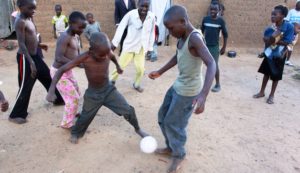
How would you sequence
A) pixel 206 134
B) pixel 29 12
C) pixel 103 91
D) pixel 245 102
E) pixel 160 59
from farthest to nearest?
pixel 160 59
pixel 245 102
pixel 206 134
pixel 29 12
pixel 103 91

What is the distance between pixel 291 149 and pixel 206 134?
0.98 meters

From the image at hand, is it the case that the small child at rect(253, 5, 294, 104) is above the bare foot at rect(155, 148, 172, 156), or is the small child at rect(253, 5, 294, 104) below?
above

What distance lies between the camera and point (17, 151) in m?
3.27

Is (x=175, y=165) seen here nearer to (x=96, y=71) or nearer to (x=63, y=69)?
(x=96, y=71)

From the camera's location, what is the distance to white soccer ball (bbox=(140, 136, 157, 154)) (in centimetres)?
335

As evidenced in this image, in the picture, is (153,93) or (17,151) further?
(153,93)

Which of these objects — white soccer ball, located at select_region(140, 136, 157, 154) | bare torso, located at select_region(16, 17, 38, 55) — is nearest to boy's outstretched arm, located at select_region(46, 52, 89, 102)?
bare torso, located at select_region(16, 17, 38, 55)

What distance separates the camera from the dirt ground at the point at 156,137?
310 cm

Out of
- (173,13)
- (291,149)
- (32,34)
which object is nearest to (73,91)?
(32,34)

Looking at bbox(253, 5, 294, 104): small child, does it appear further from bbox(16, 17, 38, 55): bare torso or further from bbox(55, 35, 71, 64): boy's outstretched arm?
bbox(16, 17, 38, 55): bare torso

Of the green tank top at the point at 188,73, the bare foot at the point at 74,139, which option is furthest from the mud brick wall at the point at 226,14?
the green tank top at the point at 188,73

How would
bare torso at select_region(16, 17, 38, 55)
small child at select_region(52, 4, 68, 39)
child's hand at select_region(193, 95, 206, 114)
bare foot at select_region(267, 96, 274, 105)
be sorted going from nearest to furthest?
1. child's hand at select_region(193, 95, 206, 114)
2. bare torso at select_region(16, 17, 38, 55)
3. bare foot at select_region(267, 96, 274, 105)
4. small child at select_region(52, 4, 68, 39)

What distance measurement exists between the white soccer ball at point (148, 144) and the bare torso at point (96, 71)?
0.82m

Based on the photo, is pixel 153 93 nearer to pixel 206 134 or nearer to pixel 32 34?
pixel 206 134
